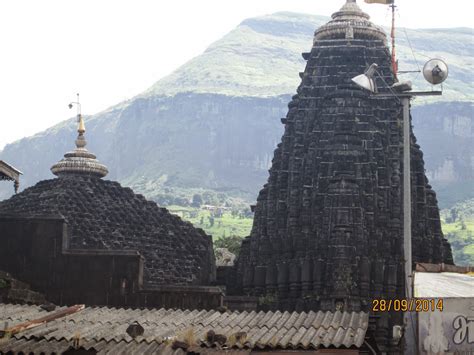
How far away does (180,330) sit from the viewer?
35.9 meters

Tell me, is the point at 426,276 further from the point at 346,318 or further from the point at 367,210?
the point at 367,210

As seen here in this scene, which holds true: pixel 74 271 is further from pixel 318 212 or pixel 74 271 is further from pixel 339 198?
pixel 318 212

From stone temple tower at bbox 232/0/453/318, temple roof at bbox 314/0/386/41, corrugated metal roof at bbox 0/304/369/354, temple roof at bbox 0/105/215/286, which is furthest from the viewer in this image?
temple roof at bbox 314/0/386/41

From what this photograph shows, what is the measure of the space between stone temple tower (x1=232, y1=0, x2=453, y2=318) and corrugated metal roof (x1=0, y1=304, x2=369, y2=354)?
93.6ft

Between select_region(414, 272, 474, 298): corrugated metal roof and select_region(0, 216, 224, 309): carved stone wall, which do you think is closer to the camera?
select_region(414, 272, 474, 298): corrugated metal roof

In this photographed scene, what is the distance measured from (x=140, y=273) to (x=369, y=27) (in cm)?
2499

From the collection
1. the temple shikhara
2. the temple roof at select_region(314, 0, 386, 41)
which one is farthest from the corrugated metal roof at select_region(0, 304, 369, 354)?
the temple roof at select_region(314, 0, 386, 41)

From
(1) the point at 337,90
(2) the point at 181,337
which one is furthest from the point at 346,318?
(1) the point at 337,90

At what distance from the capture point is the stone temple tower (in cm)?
6819

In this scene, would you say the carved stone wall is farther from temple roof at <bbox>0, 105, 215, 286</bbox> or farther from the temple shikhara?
temple roof at <bbox>0, 105, 215, 286</bbox>

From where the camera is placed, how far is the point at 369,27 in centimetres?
7369

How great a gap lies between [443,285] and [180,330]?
7663 millimetres

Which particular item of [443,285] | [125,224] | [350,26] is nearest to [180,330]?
[443,285]

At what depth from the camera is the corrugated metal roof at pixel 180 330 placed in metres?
33.7
